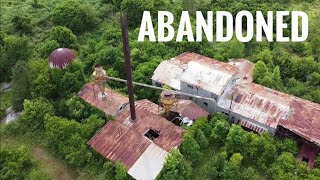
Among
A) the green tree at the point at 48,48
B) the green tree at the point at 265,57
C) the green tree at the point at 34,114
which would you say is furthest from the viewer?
the green tree at the point at 48,48

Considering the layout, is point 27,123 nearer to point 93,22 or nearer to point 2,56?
point 2,56

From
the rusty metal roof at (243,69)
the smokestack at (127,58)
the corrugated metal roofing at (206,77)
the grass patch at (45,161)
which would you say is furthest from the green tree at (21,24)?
the rusty metal roof at (243,69)

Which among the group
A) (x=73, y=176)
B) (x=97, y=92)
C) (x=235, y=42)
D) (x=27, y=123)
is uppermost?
(x=235, y=42)

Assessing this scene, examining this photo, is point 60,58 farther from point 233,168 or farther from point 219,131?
point 233,168

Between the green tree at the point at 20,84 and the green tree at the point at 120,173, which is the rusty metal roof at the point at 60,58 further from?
the green tree at the point at 120,173

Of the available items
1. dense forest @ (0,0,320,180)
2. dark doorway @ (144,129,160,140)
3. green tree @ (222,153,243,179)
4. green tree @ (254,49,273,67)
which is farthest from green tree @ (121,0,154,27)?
green tree @ (222,153,243,179)

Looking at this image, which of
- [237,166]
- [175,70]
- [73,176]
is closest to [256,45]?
[175,70]
